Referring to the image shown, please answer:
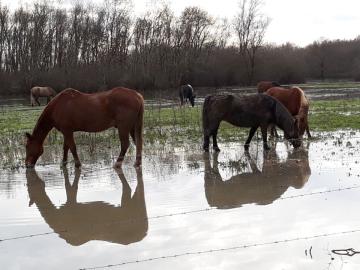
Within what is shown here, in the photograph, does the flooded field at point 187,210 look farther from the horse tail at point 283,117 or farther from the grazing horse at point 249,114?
the horse tail at point 283,117

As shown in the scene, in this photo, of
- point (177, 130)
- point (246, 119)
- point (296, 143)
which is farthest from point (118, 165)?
point (177, 130)

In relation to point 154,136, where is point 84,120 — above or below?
above

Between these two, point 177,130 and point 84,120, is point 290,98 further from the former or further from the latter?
point 84,120

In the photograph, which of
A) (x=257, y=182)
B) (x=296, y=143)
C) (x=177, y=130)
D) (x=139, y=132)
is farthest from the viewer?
(x=177, y=130)

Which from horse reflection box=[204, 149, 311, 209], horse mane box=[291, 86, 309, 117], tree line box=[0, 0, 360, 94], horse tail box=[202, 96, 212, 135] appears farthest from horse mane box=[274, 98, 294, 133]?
tree line box=[0, 0, 360, 94]

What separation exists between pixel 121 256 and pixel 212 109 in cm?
708

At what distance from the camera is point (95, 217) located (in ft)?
21.5

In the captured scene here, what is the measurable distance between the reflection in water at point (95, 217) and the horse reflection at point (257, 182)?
1.14 m

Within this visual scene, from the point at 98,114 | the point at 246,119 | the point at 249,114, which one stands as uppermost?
the point at 98,114

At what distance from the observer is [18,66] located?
56.7 metres

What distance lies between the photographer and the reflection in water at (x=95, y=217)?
572 centimetres

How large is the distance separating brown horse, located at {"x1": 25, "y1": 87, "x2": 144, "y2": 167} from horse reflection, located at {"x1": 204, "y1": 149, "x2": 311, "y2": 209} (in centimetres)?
169

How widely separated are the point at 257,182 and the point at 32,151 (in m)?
4.80

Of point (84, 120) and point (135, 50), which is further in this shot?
point (135, 50)
